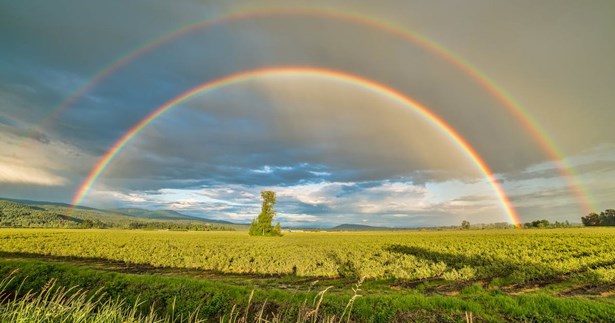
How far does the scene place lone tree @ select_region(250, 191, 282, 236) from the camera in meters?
112

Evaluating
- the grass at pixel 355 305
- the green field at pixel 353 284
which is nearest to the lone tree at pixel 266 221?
the green field at pixel 353 284

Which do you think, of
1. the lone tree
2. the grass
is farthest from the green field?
the lone tree

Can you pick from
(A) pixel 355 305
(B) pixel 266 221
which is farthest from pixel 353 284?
(B) pixel 266 221

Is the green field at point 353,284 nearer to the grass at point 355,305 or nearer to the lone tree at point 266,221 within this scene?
the grass at point 355,305

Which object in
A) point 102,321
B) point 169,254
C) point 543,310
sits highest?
point 102,321

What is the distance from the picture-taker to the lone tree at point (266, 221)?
111625 mm

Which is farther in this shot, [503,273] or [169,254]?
[169,254]

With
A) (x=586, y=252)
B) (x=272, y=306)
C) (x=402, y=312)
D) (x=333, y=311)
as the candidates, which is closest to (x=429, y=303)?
(x=402, y=312)

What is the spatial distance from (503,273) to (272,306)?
76.1 feet

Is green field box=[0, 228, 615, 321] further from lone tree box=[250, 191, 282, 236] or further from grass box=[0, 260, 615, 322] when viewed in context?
lone tree box=[250, 191, 282, 236]

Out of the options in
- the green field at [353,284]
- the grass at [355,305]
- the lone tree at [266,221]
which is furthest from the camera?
the lone tree at [266,221]

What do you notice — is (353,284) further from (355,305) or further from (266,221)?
(266,221)

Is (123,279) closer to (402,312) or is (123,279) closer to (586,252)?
(402,312)

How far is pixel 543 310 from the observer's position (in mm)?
13578
